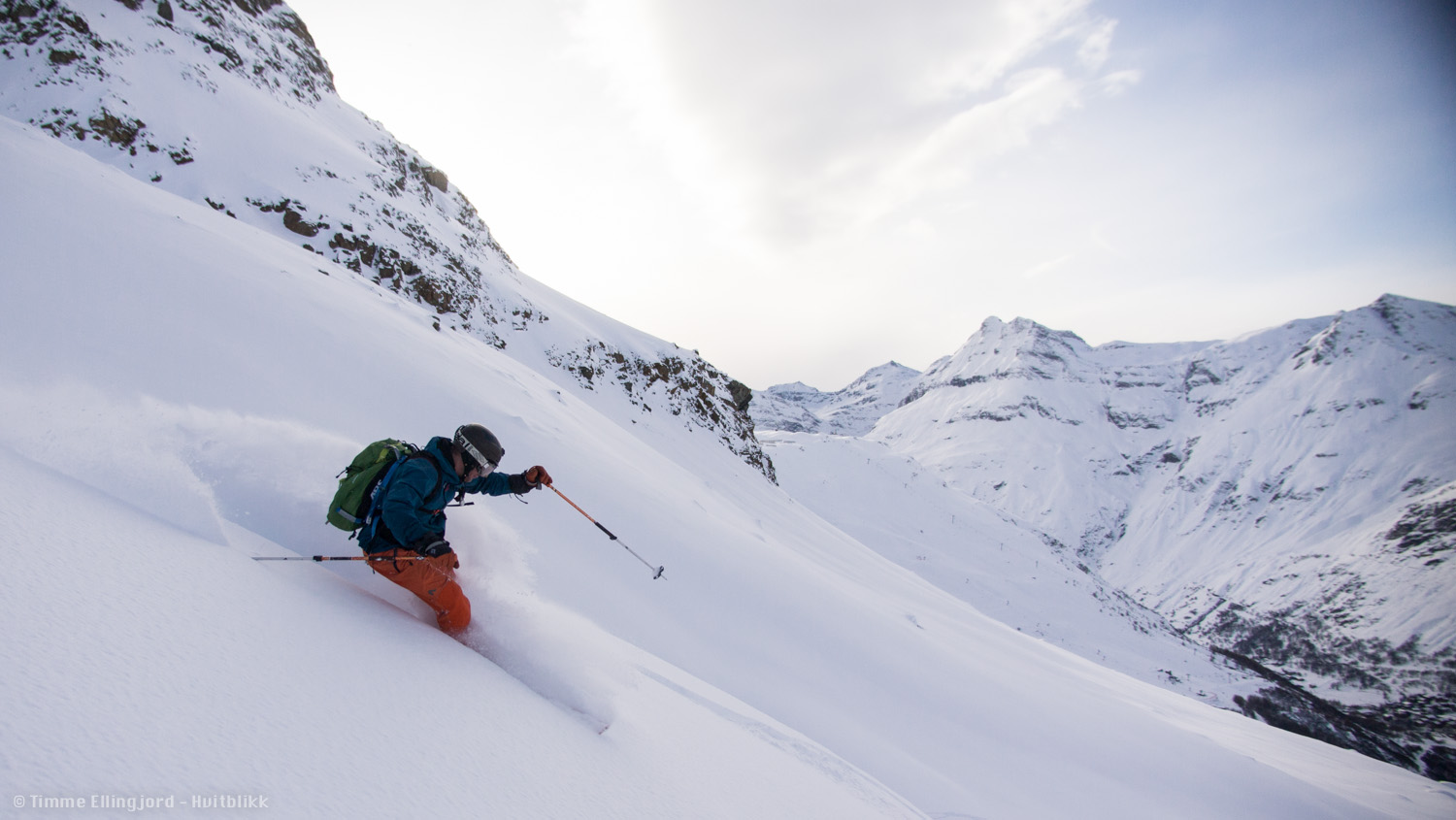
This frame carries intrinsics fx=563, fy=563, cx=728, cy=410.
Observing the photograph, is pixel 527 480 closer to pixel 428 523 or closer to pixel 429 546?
pixel 428 523

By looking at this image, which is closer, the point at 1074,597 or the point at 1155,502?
the point at 1074,597

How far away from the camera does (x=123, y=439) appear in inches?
136

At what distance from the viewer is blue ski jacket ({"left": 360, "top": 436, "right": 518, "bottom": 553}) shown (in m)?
3.38

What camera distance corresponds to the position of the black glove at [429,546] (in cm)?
338

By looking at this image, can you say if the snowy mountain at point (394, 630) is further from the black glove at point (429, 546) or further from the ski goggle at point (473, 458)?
the ski goggle at point (473, 458)

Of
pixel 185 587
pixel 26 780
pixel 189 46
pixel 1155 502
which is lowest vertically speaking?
pixel 185 587

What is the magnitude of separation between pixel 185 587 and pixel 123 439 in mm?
1715

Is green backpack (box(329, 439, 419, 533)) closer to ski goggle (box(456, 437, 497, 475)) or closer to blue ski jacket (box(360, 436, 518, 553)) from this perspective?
blue ski jacket (box(360, 436, 518, 553))

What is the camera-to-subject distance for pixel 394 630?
10.4 feet

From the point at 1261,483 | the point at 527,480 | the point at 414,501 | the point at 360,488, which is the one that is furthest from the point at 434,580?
the point at 1261,483

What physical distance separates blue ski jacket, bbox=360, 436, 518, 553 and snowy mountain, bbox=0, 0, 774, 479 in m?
12.7

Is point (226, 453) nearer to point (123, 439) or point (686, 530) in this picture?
point (123, 439)

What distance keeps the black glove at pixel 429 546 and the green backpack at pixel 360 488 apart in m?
0.43

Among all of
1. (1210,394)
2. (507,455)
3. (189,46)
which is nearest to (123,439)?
(507,455)
